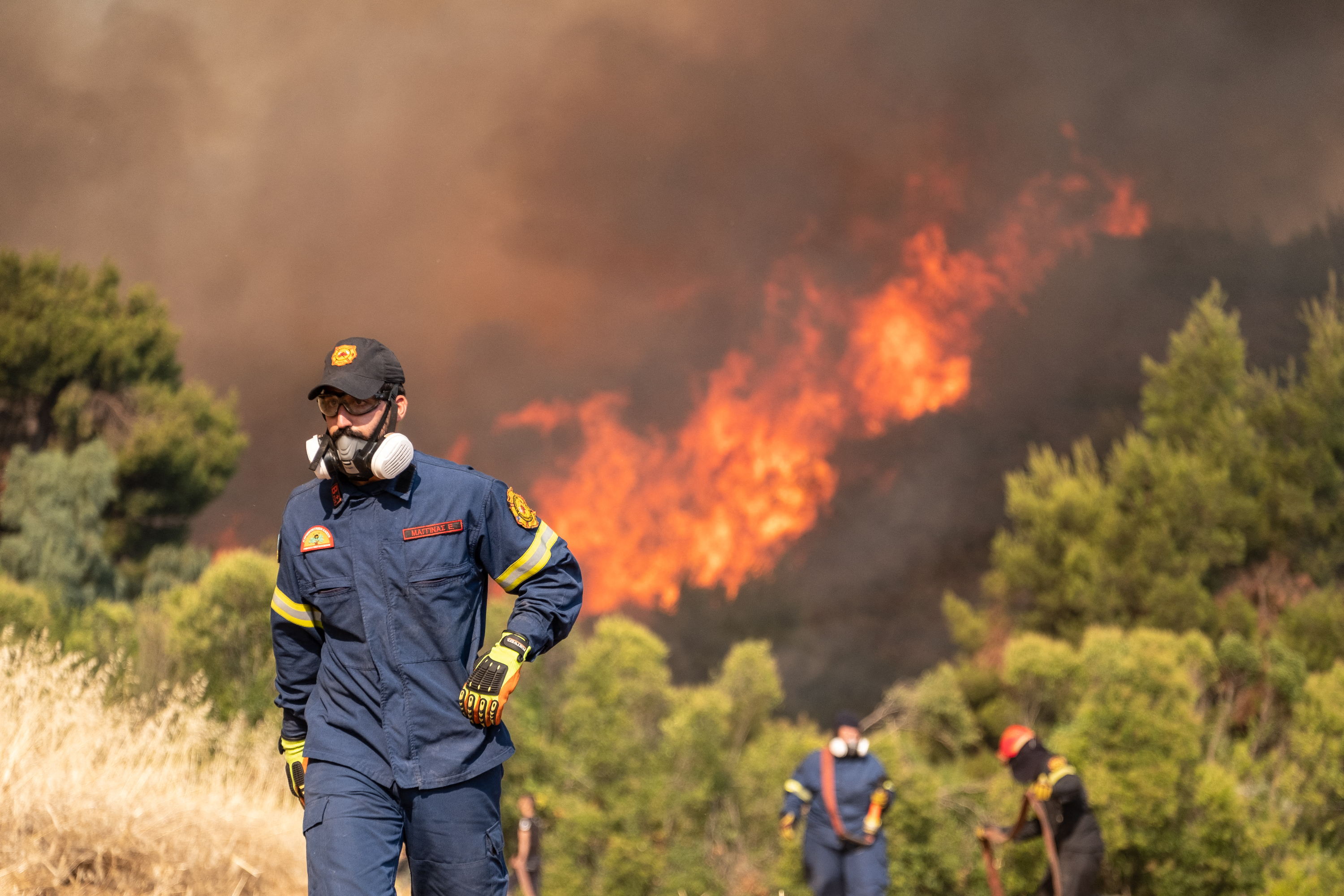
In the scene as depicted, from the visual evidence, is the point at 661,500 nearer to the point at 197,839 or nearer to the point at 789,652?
the point at 789,652

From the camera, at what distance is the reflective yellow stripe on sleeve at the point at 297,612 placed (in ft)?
10.2

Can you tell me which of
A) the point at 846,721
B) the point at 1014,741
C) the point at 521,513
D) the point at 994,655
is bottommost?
the point at 521,513

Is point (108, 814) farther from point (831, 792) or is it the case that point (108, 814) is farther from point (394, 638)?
point (831, 792)

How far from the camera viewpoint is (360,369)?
312 cm

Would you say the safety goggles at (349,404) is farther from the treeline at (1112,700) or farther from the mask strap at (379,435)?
the treeline at (1112,700)

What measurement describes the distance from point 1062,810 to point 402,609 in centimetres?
732

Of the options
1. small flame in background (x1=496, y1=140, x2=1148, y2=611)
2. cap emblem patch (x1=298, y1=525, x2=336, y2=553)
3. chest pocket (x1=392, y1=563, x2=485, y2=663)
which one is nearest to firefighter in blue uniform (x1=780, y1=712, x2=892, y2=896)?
chest pocket (x1=392, y1=563, x2=485, y2=663)

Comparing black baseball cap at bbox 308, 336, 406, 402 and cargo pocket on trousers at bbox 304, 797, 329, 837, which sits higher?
black baseball cap at bbox 308, 336, 406, 402

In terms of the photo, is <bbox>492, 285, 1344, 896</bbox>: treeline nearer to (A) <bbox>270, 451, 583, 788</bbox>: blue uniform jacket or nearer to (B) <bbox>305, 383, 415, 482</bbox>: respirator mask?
(A) <bbox>270, 451, 583, 788</bbox>: blue uniform jacket

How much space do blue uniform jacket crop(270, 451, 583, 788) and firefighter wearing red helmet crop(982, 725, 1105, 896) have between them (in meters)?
6.25

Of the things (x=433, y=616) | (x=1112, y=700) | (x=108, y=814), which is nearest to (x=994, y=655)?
(x=1112, y=700)

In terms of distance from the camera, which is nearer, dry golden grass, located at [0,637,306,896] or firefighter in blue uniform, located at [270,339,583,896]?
firefighter in blue uniform, located at [270,339,583,896]

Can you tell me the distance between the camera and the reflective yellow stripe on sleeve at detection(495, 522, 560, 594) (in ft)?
10.3

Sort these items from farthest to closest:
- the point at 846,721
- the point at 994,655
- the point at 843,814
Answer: the point at 994,655 → the point at 846,721 → the point at 843,814
